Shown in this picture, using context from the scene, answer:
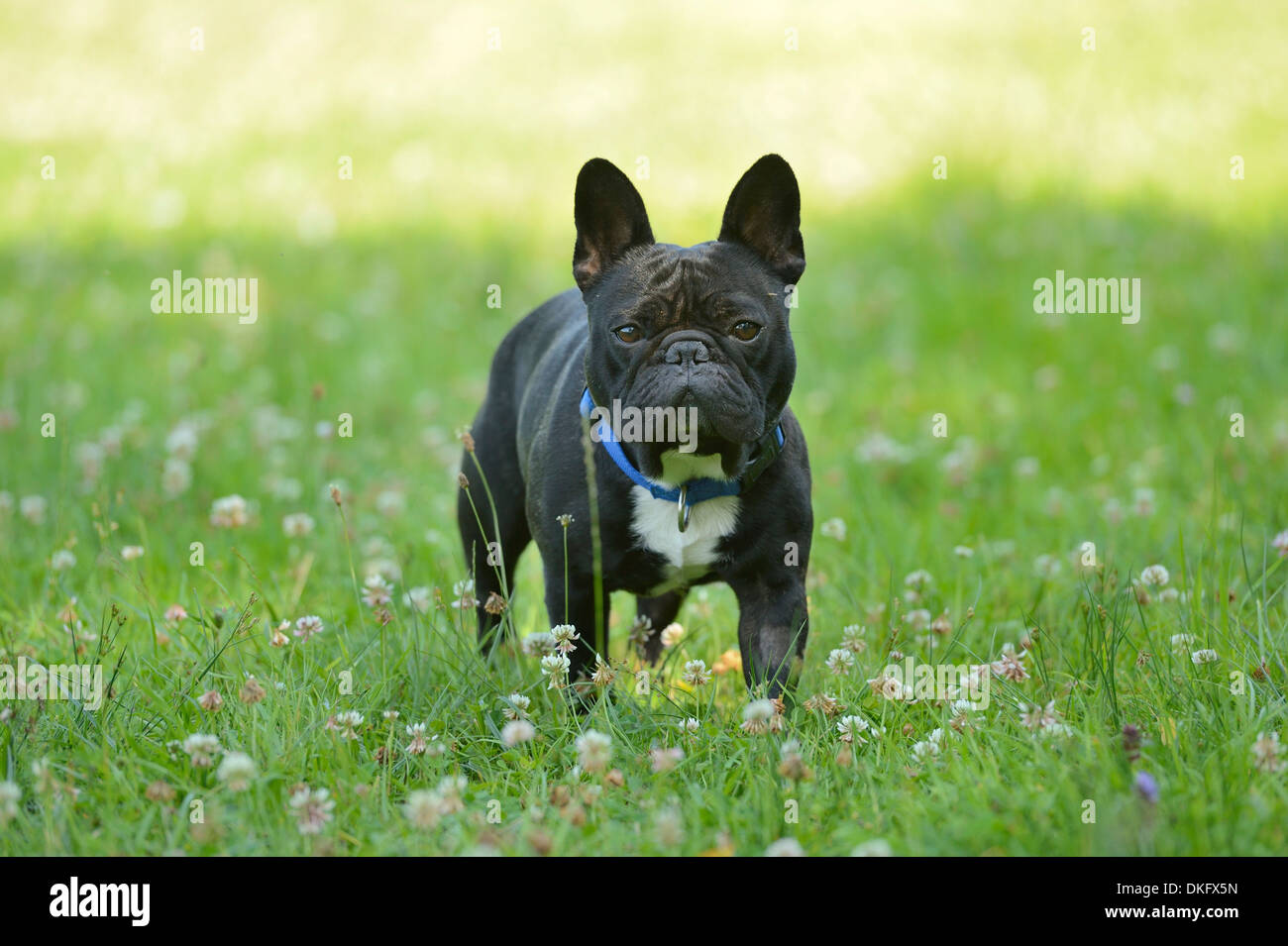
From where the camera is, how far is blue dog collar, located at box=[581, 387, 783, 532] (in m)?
3.42

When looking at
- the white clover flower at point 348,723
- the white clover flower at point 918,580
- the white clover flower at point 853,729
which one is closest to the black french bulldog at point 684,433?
the white clover flower at point 853,729

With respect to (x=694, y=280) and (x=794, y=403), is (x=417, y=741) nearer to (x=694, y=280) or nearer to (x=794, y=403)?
(x=694, y=280)

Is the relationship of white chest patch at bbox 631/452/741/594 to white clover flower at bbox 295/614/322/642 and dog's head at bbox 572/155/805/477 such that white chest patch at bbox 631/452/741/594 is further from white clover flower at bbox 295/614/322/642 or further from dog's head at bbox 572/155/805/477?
white clover flower at bbox 295/614/322/642

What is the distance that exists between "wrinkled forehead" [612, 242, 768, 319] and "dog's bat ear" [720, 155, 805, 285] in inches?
3.2

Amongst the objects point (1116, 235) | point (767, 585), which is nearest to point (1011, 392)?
point (1116, 235)

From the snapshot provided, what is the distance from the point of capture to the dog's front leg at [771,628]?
3391 mm

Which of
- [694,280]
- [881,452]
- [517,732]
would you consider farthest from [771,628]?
[881,452]

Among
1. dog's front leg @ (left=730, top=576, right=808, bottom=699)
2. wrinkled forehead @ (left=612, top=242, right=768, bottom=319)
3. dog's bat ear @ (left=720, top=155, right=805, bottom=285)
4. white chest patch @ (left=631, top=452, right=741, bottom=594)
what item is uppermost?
dog's bat ear @ (left=720, top=155, right=805, bottom=285)

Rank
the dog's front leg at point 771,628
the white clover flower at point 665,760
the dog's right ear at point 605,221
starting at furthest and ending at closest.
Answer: the dog's right ear at point 605,221 < the dog's front leg at point 771,628 < the white clover flower at point 665,760

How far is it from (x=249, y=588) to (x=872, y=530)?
241 centimetres

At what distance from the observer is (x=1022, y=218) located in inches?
372

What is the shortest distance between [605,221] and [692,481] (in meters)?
0.86

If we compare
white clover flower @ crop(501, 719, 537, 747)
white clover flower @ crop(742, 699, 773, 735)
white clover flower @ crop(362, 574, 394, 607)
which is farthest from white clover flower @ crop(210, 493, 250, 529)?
white clover flower @ crop(742, 699, 773, 735)

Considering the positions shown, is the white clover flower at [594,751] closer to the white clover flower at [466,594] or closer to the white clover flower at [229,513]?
the white clover flower at [466,594]
